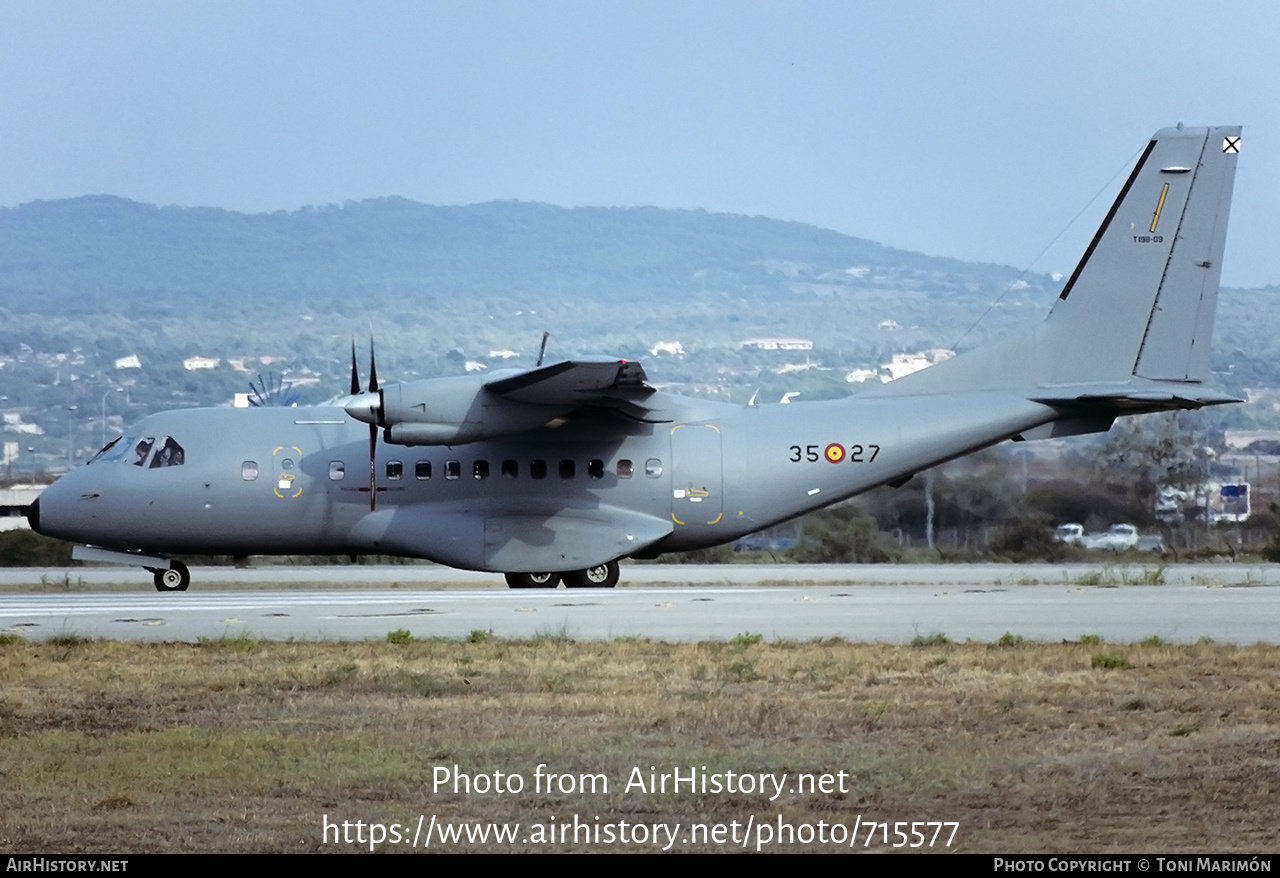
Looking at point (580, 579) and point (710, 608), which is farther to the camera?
point (580, 579)

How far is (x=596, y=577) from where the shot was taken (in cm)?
2736

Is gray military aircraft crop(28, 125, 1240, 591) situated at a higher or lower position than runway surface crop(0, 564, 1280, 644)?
higher

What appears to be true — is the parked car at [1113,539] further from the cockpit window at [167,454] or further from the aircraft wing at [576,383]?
the cockpit window at [167,454]

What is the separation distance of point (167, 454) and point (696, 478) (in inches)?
347

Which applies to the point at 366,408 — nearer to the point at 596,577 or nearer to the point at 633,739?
the point at 596,577

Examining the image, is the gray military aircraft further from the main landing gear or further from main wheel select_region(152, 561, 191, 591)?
main wheel select_region(152, 561, 191, 591)

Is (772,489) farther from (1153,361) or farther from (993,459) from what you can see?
(993,459)

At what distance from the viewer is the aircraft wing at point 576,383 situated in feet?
78.5

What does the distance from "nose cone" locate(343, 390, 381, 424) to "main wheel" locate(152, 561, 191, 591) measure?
18.9 feet

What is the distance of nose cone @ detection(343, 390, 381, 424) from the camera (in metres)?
24.7

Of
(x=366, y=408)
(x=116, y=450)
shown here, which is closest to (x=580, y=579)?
(x=366, y=408)

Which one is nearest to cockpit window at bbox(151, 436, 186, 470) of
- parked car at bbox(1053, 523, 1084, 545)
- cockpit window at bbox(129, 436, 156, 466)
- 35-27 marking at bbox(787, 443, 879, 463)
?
cockpit window at bbox(129, 436, 156, 466)

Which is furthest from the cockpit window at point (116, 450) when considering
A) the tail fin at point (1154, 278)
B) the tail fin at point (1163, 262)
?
the tail fin at point (1163, 262)

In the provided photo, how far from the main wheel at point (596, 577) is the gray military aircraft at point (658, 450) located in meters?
0.04
